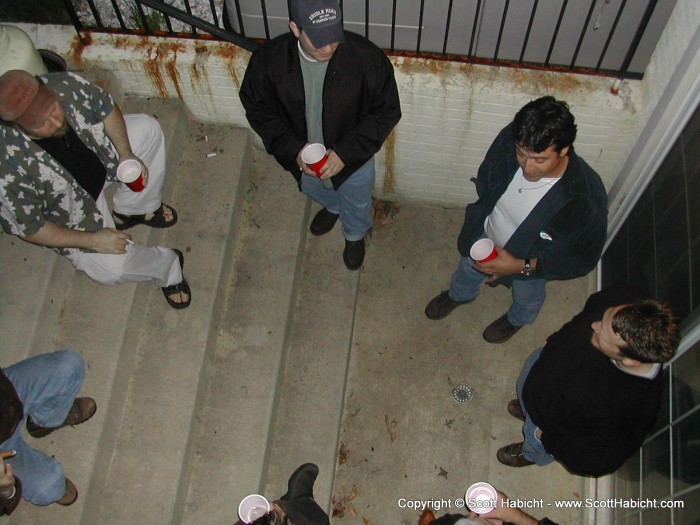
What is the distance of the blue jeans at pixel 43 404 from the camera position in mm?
3271

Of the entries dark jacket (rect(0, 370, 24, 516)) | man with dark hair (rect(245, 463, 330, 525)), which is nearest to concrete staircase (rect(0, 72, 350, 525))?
man with dark hair (rect(245, 463, 330, 525))

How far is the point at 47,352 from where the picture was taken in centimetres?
377

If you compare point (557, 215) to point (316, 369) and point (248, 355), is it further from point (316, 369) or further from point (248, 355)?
point (248, 355)

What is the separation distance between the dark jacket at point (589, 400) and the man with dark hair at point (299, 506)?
139cm

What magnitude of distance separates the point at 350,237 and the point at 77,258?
195cm

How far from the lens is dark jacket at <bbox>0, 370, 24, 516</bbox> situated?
286 cm

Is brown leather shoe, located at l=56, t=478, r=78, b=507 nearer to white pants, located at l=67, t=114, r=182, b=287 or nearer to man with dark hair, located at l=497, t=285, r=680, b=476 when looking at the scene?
white pants, located at l=67, t=114, r=182, b=287

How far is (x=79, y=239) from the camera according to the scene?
11.2 ft

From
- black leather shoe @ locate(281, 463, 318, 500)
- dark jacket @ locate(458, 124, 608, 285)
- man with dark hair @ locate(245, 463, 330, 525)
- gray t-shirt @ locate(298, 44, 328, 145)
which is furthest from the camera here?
black leather shoe @ locate(281, 463, 318, 500)

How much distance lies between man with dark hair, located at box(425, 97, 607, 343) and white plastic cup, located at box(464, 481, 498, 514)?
1257mm

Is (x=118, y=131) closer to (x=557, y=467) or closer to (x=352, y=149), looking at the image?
(x=352, y=149)

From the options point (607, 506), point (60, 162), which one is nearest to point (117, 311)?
point (60, 162)

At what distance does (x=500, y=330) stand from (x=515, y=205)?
1392mm

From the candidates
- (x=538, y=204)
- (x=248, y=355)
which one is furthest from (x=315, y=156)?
(x=248, y=355)
